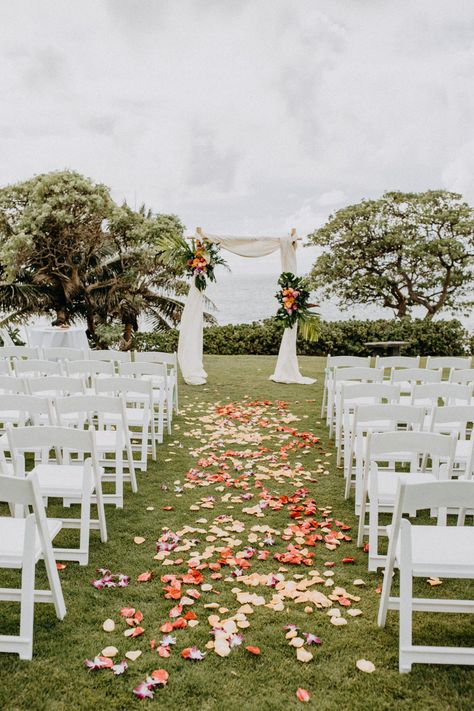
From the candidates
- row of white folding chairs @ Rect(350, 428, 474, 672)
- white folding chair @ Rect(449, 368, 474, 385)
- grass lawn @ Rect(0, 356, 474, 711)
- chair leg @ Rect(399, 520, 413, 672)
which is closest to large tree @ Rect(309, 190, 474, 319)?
white folding chair @ Rect(449, 368, 474, 385)

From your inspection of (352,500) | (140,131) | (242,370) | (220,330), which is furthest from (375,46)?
(352,500)

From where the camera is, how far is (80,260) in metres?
16.1

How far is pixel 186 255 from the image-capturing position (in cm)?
983

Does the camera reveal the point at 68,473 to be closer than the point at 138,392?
Yes

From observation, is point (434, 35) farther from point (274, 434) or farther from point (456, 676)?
point (456, 676)

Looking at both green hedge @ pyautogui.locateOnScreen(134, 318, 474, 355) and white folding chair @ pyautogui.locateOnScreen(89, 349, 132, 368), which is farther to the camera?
green hedge @ pyautogui.locateOnScreen(134, 318, 474, 355)

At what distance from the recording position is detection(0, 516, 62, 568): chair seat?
2.38 m

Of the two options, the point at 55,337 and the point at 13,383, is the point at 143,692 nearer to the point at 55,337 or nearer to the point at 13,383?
the point at 13,383

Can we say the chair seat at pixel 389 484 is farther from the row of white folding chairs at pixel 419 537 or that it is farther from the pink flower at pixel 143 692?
the pink flower at pixel 143 692

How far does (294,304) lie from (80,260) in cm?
887

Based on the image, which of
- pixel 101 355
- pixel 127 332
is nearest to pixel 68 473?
pixel 101 355

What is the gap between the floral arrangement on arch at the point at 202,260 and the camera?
963 cm

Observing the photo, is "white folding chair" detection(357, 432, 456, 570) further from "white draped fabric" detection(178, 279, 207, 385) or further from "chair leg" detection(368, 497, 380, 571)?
"white draped fabric" detection(178, 279, 207, 385)

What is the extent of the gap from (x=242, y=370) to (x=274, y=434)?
5075mm
